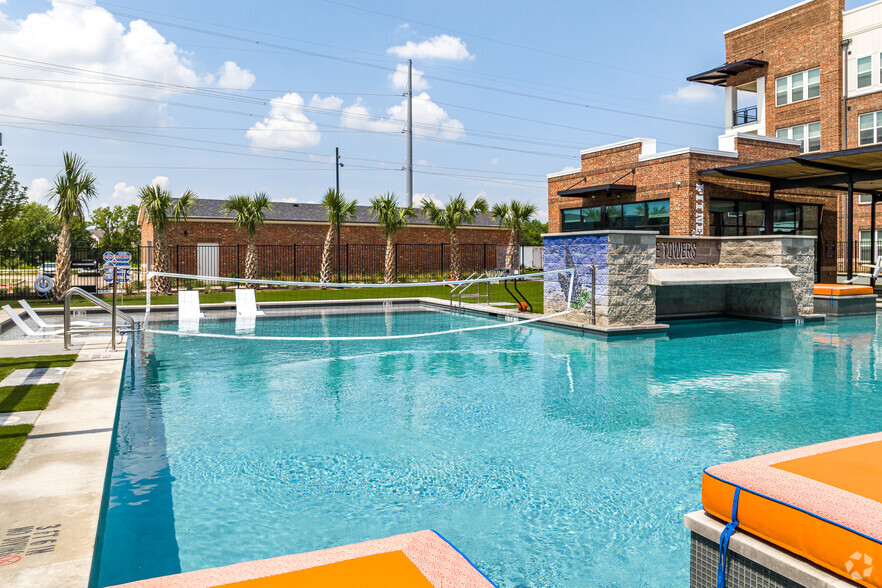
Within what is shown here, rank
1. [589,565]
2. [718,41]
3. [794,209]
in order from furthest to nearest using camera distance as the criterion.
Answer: [718,41], [794,209], [589,565]

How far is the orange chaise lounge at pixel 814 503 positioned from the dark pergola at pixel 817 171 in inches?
→ 796

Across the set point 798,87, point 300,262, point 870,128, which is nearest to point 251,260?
point 300,262

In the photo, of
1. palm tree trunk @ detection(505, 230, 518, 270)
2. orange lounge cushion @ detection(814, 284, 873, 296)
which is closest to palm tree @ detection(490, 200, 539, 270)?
palm tree trunk @ detection(505, 230, 518, 270)

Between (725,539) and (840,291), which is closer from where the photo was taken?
(725,539)

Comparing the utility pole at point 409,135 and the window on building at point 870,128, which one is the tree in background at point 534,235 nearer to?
the utility pole at point 409,135

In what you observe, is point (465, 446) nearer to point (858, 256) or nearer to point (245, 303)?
point (245, 303)

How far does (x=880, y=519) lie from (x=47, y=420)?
6570 millimetres

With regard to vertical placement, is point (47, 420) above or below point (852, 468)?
below

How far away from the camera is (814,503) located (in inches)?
90.0

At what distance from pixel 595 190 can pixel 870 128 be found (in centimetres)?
1959

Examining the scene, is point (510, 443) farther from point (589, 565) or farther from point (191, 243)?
point (191, 243)

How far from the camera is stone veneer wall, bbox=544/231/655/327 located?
570 inches

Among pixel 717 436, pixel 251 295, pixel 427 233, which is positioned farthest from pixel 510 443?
pixel 427 233

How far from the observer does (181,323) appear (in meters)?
17.5
